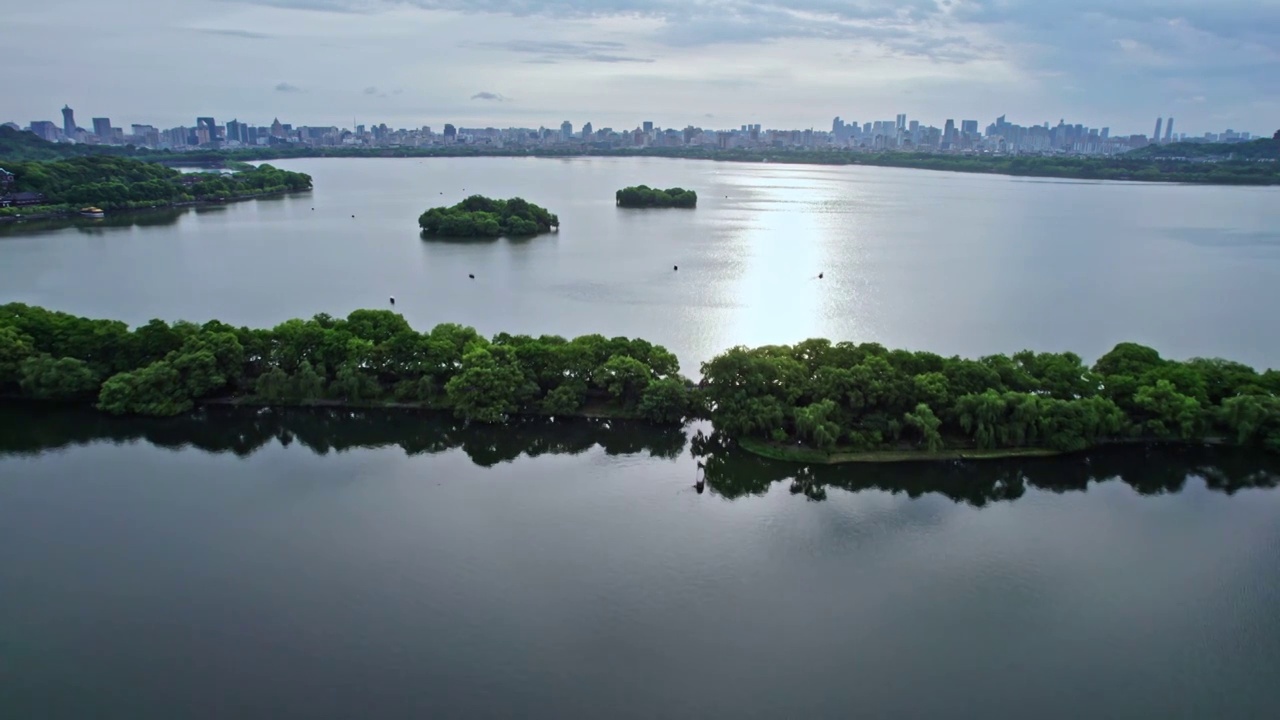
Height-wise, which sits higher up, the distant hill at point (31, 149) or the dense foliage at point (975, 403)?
the distant hill at point (31, 149)

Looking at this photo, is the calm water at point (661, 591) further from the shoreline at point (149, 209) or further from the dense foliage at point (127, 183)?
the dense foliage at point (127, 183)

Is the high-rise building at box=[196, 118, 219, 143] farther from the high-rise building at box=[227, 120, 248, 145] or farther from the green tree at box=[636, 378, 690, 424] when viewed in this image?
the green tree at box=[636, 378, 690, 424]

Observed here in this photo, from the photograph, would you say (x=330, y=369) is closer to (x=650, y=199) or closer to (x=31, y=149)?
(x=650, y=199)

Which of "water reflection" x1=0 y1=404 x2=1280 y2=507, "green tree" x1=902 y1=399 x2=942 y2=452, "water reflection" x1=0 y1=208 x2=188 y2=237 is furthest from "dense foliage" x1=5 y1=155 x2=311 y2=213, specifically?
"green tree" x1=902 y1=399 x2=942 y2=452

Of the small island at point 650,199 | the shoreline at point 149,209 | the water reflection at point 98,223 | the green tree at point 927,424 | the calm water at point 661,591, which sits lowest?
the calm water at point 661,591

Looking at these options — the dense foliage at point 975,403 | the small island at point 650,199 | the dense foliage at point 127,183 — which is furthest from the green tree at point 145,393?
the small island at point 650,199

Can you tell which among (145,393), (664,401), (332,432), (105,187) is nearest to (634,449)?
(664,401)

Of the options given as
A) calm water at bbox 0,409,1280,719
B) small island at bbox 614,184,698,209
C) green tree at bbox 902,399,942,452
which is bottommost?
calm water at bbox 0,409,1280,719
